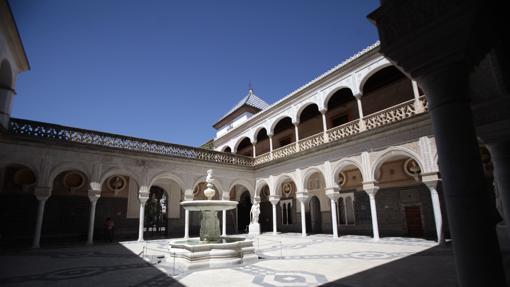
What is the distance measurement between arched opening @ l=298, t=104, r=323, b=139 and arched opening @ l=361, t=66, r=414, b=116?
2956 millimetres

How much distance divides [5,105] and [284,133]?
1435 cm

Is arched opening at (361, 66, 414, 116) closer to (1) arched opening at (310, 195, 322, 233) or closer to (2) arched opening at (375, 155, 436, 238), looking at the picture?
(2) arched opening at (375, 155, 436, 238)

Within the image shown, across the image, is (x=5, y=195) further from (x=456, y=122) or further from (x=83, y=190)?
(x=456, y=122)

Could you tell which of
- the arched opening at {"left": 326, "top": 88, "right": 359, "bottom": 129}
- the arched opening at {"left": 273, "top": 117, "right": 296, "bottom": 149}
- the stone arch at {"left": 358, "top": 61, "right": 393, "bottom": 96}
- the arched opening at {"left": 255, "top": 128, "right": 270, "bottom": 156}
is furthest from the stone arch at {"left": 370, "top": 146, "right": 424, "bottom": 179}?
the arched opening at {"left": 255, "top": 128, "right": 270, "bottom": 156}

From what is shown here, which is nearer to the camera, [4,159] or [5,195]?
[4,159]

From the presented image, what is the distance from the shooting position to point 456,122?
237cm

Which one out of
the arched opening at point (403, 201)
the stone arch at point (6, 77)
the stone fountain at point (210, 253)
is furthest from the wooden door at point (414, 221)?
the stone arch at point (6, 77)

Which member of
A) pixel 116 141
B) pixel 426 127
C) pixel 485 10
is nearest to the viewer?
pixel 485 10

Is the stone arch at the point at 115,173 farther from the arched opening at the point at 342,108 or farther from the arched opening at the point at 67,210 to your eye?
the arched opening at the point at 342,108

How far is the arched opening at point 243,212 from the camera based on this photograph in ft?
65.7

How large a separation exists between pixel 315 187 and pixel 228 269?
1247 cm

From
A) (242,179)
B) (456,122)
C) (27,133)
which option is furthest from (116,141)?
(456,122)

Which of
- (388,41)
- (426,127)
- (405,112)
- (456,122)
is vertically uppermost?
(405,112)

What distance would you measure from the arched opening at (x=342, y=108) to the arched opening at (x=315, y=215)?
191 inches
